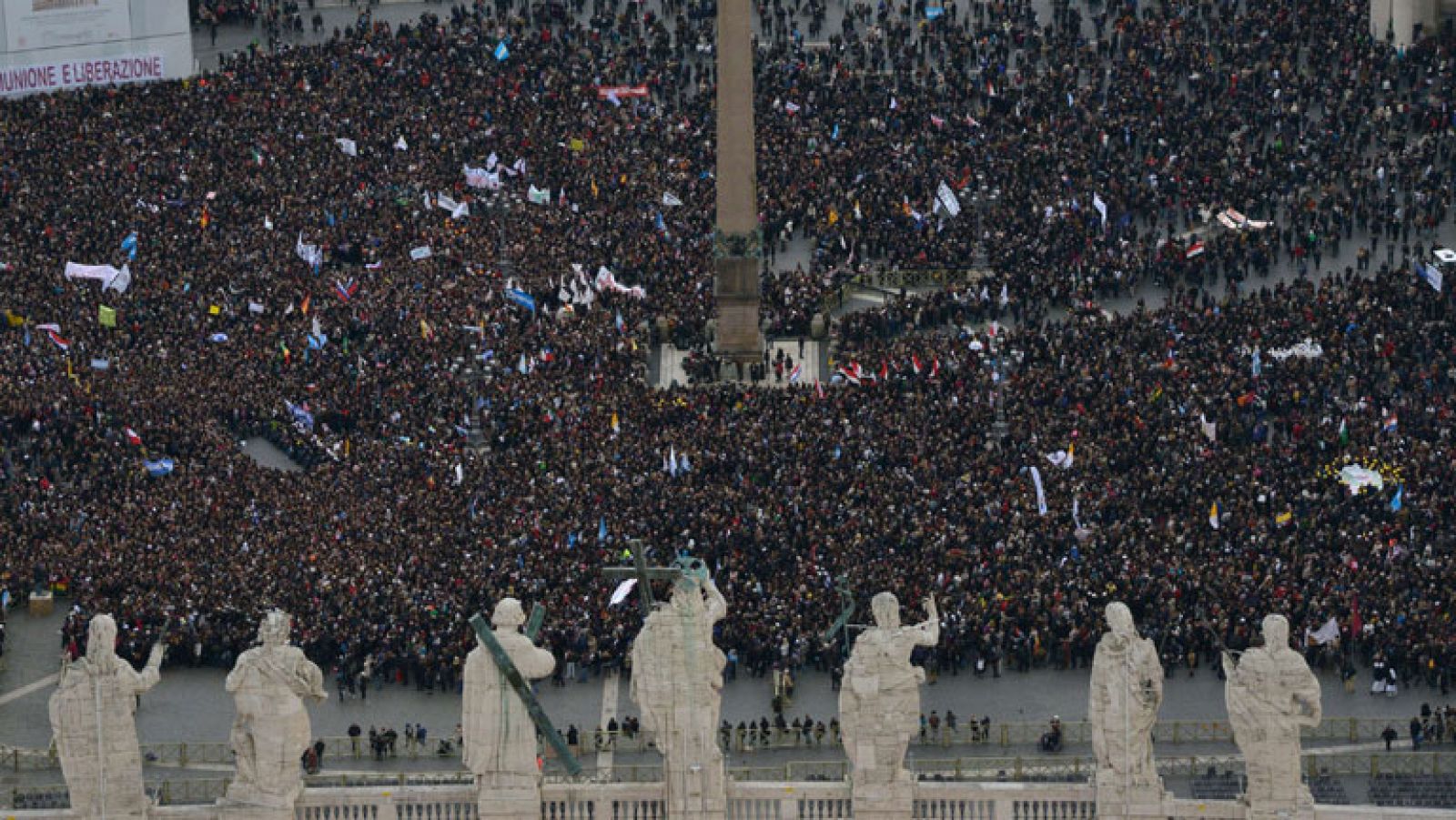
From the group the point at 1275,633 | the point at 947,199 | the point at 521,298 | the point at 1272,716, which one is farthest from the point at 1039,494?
the point at 1275,633

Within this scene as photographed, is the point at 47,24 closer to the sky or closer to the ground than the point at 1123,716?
closer to the sky

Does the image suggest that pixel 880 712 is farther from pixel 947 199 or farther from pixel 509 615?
pixel 947 199

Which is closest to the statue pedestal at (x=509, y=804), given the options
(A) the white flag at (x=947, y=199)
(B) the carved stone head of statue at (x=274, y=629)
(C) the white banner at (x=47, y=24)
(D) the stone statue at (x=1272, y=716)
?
(B) the carved stone head of statue at (x=274, y=629)

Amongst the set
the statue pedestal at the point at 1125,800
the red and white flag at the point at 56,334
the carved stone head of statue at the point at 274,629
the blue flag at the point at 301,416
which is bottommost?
the statue pedestal at the point at 1125,800

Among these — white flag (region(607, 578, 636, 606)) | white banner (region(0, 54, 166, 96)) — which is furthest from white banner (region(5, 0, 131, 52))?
white flag (region(607, 578, 636, 606))

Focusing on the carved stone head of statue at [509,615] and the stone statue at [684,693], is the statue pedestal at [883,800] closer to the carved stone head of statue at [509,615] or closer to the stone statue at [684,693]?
the stone statue at [684,693]

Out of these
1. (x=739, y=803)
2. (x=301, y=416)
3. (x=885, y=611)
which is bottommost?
(x=739, y=803)

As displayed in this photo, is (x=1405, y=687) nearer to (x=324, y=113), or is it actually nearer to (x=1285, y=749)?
(x=1285, y=749)
